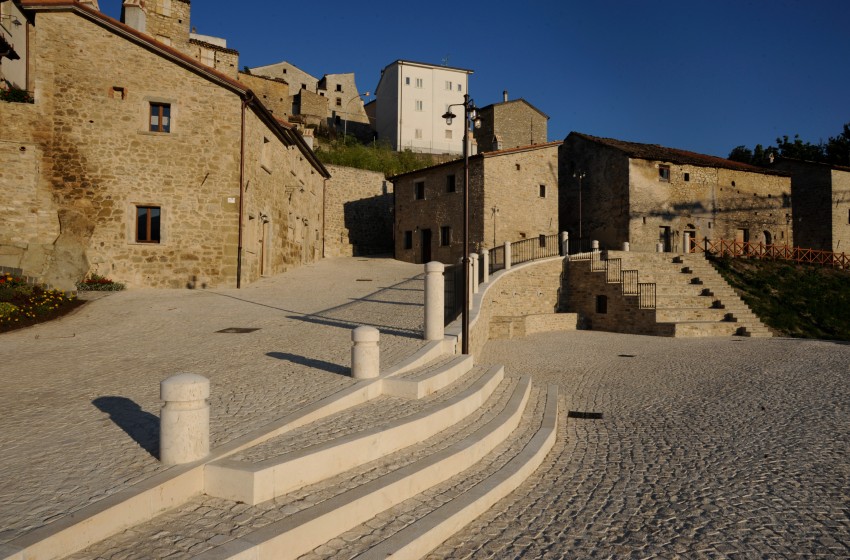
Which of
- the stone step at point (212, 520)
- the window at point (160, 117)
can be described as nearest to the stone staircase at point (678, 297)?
the stone step at point (212, 520)

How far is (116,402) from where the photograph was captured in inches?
202

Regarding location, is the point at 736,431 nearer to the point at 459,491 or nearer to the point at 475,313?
the point at 459,491

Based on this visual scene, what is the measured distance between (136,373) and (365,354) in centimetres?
311

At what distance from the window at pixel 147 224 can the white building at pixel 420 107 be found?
122ft

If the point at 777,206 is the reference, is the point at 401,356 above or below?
below

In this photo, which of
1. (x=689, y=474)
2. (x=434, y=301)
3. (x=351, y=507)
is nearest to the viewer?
(x=351, y=507)

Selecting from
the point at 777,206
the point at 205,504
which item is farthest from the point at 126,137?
the point at 777,206

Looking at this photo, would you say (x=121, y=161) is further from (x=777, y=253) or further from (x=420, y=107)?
(x=420, y=107)

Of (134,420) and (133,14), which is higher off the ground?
(133,14)

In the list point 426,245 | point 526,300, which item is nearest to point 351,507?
point 526,300

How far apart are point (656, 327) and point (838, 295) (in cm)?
1161

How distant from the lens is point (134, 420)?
4.55m

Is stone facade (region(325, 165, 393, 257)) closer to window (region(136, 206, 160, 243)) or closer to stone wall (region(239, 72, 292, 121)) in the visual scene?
stone wall (region(239, 72, 292, 121))

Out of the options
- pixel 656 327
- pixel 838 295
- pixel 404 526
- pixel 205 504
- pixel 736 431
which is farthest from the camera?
pixel 838 295
